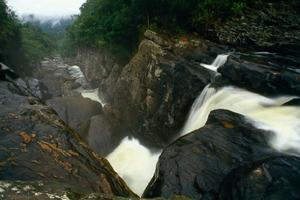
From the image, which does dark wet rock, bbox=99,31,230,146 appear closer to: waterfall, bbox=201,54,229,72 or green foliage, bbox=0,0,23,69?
waterfall, bbox=201,54,229,72

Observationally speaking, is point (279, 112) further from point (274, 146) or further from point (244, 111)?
point (274, 146)

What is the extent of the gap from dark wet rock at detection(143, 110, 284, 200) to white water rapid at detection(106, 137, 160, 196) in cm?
445

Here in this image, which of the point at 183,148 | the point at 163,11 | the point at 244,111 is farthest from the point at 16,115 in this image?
the point at 163,11

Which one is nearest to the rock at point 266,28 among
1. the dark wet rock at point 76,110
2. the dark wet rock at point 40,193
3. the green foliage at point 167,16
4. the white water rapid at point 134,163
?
the green foliage at point 167,16

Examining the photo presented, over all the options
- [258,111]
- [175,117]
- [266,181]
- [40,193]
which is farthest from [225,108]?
[40,193]

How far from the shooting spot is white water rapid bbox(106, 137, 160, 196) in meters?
15.1

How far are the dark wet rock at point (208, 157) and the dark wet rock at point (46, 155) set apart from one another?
4.97ft

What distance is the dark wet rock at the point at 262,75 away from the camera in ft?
44.3

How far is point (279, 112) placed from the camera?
1189cm

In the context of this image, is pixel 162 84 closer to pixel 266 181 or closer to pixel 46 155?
pixel 46 155

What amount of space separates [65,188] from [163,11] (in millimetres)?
22418

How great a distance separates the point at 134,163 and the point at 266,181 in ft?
35.7

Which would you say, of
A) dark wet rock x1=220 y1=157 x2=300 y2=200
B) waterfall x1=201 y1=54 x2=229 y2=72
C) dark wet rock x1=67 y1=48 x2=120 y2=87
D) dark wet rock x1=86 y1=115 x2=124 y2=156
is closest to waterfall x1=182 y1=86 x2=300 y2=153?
dark wet rock x1=220 y1=157 x2=300 y2=200

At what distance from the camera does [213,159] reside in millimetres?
9703
